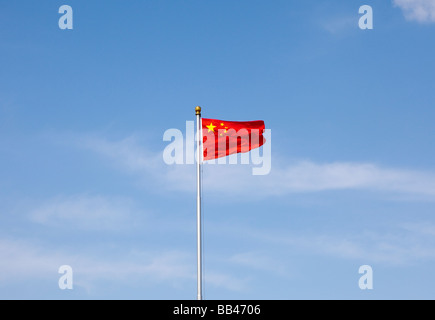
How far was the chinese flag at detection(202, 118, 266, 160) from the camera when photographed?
34.5 m

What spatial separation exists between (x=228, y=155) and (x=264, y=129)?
2295 mm

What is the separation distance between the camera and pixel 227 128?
114ft

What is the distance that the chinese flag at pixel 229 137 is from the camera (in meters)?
34.5

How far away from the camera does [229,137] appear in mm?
34844
